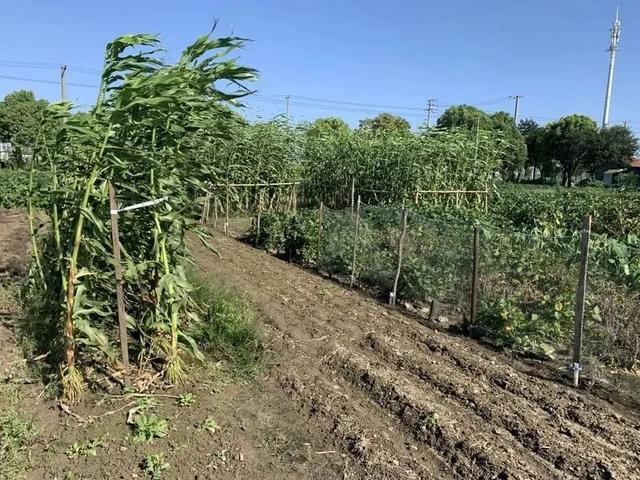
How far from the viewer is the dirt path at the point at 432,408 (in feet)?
11.3

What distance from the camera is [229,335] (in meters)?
5.15

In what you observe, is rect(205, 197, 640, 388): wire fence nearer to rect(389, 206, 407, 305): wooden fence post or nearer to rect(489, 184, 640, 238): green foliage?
rect(389, 206, 407, 305): wooden fence post

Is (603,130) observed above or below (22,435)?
above

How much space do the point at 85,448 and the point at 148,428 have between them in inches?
15.9

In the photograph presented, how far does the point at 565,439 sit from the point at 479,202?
12.9m

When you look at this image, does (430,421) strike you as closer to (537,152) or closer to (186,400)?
(186,400)

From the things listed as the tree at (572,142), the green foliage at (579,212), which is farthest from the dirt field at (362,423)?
the tree at (572,142)

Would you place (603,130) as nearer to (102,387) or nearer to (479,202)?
(479,202)

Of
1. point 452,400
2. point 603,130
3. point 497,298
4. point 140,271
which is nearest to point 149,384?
point 140,271

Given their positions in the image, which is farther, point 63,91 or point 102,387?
point 63,91

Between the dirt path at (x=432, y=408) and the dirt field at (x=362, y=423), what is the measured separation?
1cm

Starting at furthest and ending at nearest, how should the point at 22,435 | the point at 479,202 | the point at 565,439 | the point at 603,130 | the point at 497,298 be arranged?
the point at 603,130
the point at 479,202
the point at 497,298
the point at 565,439
the point at 22,435

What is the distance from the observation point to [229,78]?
4145mm

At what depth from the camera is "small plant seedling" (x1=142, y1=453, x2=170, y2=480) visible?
3229 mm
